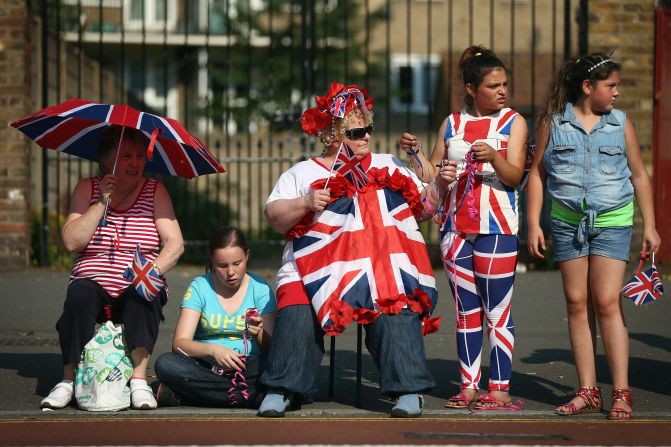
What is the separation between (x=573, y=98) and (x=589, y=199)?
1.88ft

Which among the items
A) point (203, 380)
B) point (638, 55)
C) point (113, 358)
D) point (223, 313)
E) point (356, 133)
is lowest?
point (203, 380)

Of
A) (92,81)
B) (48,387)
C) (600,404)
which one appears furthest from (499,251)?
(92,81)

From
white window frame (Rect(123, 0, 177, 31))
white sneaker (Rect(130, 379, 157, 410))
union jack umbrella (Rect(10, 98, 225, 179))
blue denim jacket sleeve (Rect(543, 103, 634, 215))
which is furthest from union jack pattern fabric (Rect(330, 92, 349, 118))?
white window frame (Rect(123, 0, 177, 31))


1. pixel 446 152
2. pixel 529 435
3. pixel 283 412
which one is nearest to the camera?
pixel 529 435

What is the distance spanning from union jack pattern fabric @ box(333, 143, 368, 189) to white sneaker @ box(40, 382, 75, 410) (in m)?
1.79

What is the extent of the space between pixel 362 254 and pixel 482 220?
2.18ft

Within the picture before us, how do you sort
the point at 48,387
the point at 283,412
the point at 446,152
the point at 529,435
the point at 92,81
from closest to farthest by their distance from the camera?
the point at 529,435 < the point at 283,412 < the point at 446,152 < the point at 48,387 < the point at 92,81

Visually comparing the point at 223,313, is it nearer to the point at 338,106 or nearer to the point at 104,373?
the point at 104,373

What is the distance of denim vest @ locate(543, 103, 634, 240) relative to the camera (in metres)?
6.31

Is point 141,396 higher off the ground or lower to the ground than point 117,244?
lower

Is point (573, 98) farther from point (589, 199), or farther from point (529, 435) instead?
point (529, 435)

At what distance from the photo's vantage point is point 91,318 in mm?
6520

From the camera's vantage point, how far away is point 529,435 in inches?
228

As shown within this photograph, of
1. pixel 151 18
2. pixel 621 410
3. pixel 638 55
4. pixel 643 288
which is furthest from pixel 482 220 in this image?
pixel 151 18
